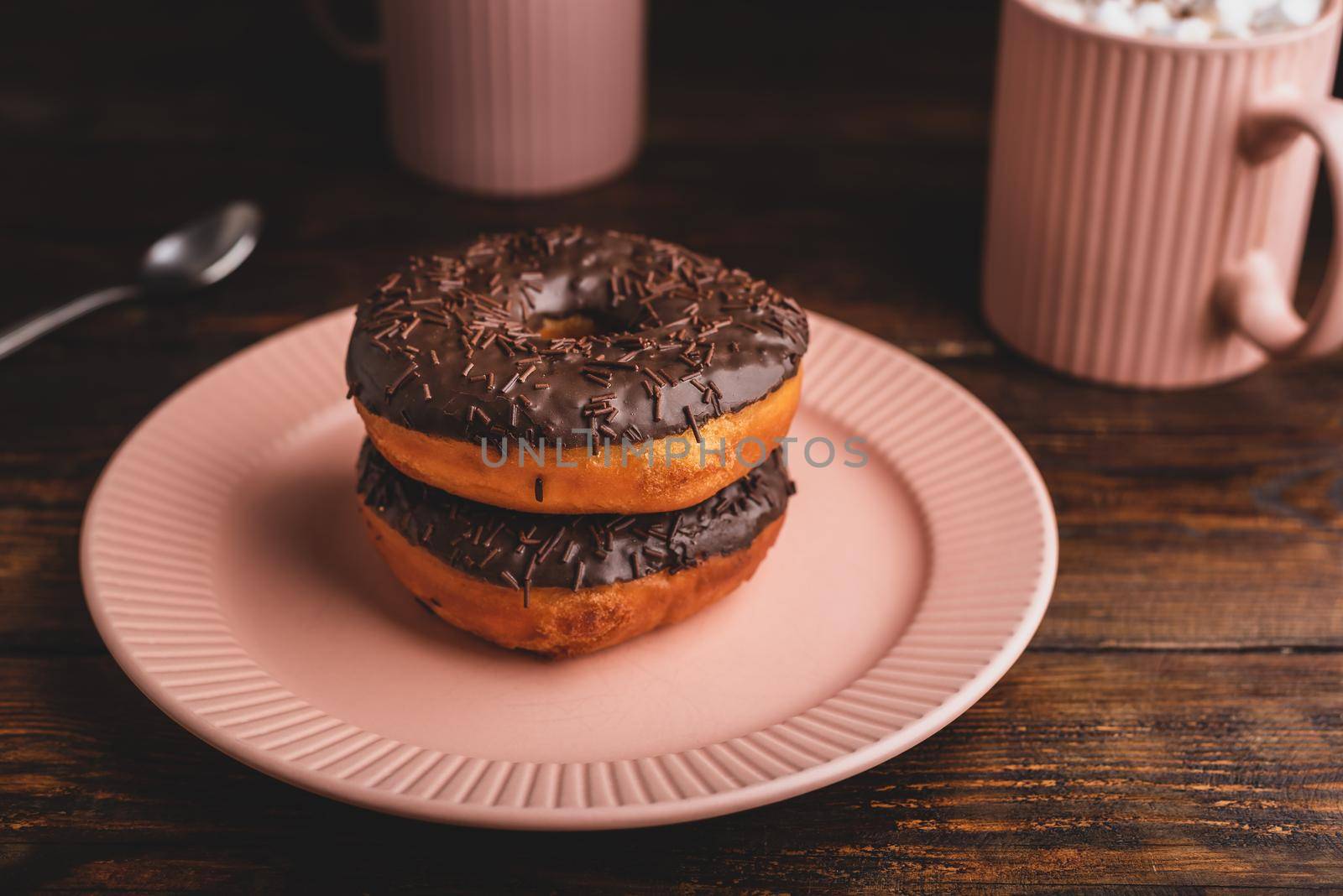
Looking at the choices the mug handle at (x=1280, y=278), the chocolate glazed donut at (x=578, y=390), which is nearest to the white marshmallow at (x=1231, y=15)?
the mug handle at (x=1280, y=278)

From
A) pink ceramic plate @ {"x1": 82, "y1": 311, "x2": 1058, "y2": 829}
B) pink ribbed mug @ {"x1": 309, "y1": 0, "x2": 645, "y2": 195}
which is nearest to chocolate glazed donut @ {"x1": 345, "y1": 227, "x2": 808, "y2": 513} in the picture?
pink ceramic plate @ {"x1": 82, "y1": 311, "x2": 1058, "y2": 829}

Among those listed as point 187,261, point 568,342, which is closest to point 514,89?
point 187,261

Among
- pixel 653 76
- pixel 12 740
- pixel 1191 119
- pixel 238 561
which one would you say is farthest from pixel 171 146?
pixel 1191 119

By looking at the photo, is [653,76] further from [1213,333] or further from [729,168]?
[1213,333]

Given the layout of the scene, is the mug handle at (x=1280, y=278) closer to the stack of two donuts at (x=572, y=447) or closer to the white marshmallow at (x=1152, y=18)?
the white marshmallow at (x=1152, y=18)

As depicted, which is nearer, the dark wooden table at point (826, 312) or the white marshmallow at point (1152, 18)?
the dark wooden table at point (826, 312)
